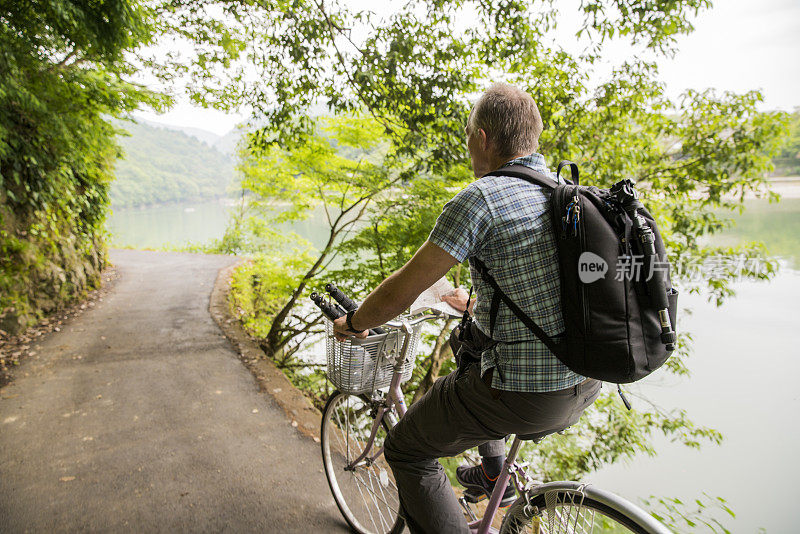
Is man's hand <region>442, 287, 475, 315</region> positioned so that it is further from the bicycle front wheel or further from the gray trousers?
the bicycle front wheel

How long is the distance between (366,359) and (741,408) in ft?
27.3

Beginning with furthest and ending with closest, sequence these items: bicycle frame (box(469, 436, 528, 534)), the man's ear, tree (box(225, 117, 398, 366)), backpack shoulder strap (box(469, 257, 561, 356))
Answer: tree (box(225, 117, 398, 366))
bicycle frame (box(469, 436, 528, 534))
the man's ear
backpack shoulder strap (box(469, 257, 561, 356))

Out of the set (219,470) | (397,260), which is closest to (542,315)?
(219,470)

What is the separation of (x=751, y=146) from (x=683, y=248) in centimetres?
123

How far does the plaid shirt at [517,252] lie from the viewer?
1.17 m

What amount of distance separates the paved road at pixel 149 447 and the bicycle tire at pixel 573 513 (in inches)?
52.3

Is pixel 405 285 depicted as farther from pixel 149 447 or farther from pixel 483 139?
pixel 149 447

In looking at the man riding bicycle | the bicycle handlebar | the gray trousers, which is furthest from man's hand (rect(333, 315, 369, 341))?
the gray trousers

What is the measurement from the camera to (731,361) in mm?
8391

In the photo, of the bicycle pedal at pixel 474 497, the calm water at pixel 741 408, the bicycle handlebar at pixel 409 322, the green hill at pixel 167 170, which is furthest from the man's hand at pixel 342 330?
the green hill at pixel 167 170

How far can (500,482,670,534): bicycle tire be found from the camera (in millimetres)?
1207

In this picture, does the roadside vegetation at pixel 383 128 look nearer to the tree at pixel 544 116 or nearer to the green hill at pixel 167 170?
the tree at pixel 544 116

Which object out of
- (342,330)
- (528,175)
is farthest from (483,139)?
(342,330)

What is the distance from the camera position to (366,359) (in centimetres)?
189
